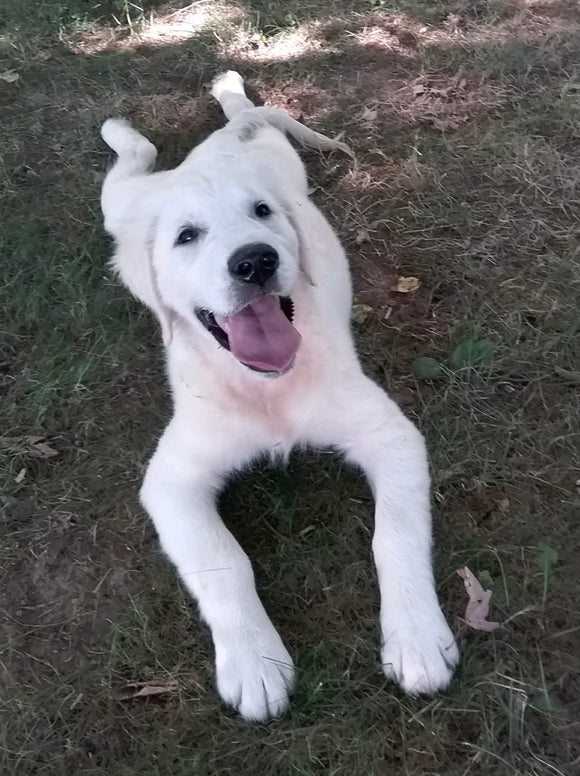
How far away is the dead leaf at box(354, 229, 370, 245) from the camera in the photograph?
387 centimetres

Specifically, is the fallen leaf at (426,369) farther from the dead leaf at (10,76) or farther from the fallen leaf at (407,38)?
the dead leaf at (10,76)

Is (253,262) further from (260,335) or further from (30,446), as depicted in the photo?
(30,446)

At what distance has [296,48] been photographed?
4.79 meters

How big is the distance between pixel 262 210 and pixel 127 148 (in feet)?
5.70

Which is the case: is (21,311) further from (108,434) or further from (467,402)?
(467,402)

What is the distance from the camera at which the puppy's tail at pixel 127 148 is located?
13.4 ft

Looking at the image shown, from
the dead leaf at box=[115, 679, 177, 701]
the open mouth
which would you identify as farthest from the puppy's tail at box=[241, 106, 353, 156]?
the dead leaf at box=[115, 679, 177, 701]

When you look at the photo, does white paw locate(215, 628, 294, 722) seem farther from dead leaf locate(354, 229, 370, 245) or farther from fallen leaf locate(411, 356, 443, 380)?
dead leaf locate(354, 229, 370, 245)

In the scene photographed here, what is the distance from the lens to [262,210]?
110 inches

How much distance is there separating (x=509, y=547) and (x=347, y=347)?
0.95 meters

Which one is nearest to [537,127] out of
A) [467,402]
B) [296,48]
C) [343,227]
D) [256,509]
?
[343,227]

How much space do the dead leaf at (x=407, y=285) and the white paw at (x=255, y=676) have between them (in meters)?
1.78

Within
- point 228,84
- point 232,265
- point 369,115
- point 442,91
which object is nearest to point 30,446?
point 232,265

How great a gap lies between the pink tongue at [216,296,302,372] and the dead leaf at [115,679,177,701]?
109 cm
